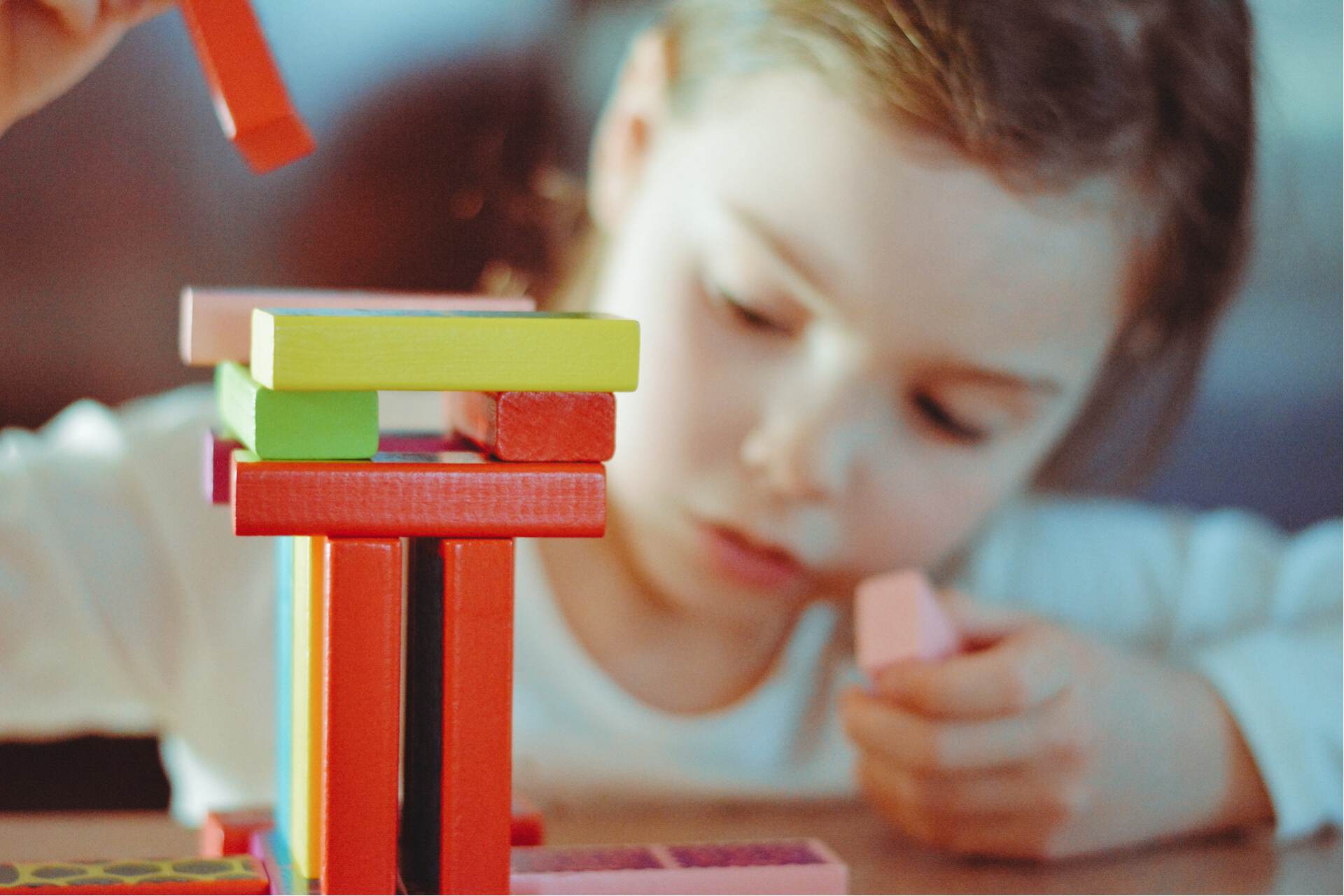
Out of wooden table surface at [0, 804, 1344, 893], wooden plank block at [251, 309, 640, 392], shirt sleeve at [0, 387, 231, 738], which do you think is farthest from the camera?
shirt sleeve at [0, 387, 231, 738]

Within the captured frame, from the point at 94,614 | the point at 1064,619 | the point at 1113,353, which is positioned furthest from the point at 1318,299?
the point at 94,614

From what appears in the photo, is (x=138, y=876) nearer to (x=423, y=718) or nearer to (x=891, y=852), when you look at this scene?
(x=423, y=718)

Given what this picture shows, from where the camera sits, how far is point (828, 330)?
2.66 feet

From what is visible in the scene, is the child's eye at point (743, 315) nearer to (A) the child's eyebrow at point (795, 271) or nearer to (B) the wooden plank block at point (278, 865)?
(A) the child's eyebrow at point (795, 271)

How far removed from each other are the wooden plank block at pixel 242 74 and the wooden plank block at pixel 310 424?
0.09 m

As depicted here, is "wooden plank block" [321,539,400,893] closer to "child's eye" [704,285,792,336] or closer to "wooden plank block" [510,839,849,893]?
"wooden plank block" [510,839,849,893]

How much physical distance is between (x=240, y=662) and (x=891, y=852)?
398mm

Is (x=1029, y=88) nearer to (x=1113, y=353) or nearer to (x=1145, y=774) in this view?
(x=1113, y=353)

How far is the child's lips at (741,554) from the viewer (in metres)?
0.87

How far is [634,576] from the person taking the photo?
37.1 inches

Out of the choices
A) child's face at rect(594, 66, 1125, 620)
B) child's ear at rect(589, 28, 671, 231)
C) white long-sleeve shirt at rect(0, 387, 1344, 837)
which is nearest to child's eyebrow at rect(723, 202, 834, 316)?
child's face at rect(594, 66, 1125, 620)

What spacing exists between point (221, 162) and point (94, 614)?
27cm

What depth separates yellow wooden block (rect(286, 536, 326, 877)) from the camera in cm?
54

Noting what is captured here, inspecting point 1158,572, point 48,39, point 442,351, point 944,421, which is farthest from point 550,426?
point 1158,572
